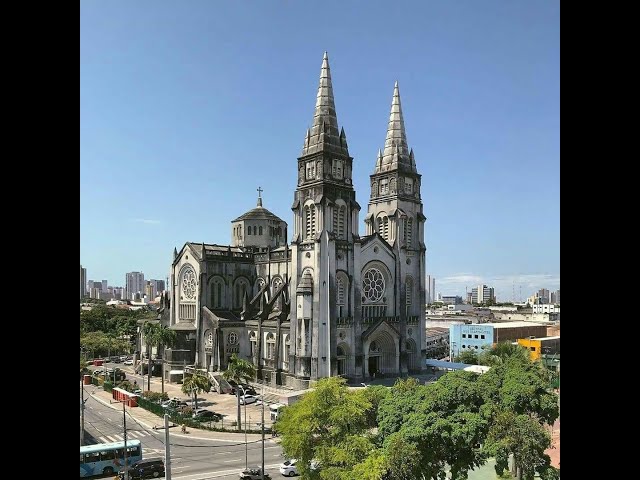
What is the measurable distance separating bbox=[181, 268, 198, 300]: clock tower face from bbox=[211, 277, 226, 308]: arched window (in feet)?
7.00

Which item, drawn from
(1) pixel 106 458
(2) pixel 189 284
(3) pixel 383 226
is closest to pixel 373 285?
(3) pixel 383 226

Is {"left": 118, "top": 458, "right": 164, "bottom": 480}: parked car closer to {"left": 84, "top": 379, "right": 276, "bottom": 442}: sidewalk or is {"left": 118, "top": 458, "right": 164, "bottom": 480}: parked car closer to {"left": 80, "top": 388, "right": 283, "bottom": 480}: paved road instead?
{"left": 80, "top": 388, "right": 283, "bottom": 480}: paved road

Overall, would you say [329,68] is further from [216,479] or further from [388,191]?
[216,479]

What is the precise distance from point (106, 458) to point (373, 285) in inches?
1200

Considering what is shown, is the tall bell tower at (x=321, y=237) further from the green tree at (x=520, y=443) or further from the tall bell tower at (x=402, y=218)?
the green tree at (x=520, y=443)

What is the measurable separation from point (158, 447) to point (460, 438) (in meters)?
20.8

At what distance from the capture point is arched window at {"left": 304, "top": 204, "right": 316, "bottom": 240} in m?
49.2

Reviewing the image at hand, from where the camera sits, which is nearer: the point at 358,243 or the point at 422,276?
the point at 358,243

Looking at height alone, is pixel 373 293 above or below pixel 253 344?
above

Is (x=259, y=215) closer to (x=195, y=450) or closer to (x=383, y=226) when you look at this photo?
(x=383, y=226)

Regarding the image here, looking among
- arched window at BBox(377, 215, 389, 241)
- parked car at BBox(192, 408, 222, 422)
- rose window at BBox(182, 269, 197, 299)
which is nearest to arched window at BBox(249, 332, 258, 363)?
rose window at BBox(182, 269, 197, 299)

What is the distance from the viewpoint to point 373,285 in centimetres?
5328
